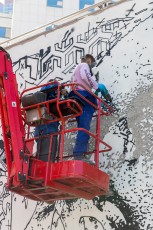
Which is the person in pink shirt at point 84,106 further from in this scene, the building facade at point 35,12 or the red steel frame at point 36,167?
the building facade at point 35,12

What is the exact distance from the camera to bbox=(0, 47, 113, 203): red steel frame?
6781 mm

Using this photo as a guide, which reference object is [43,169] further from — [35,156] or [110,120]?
[110,120]

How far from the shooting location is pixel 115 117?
27.2 feet

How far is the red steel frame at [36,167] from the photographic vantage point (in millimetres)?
6781

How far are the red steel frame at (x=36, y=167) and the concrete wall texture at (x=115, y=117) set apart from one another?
1.67ft

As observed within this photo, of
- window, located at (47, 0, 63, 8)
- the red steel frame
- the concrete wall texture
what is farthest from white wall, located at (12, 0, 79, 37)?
the red steel frame

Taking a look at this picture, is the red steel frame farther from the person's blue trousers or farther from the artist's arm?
the artist's arm

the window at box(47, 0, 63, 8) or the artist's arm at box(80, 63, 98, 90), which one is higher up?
the window at box(47, 0, 63, 8)

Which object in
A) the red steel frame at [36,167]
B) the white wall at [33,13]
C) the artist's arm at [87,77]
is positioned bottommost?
the red steel frame at [36,167]

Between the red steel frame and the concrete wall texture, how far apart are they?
509 mm

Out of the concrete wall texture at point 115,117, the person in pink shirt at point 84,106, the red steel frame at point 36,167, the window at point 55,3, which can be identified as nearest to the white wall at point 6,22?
the window at point 55,3

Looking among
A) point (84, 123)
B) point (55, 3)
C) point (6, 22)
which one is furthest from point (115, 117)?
point (6, 22)

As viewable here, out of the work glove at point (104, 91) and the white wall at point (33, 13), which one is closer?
the work glove at point (104, 91)

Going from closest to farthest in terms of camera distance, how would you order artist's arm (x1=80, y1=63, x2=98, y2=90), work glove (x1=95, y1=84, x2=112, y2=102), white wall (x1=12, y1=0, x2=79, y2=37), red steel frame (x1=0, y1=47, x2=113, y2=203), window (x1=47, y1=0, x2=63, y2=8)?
1. red steel frame (x1=0, y1=47, x2=113, y2=203)
2. artist's arm (x1=80, y1=63, x2=98, y2=90)
3. work glove (x1=95, y1=84, x2=112, y2=102)
4. white wall (x1=12, y1=0, x2=79, y2=37)
5. window (x1=47, y1=0, x2=63, y2=8)
